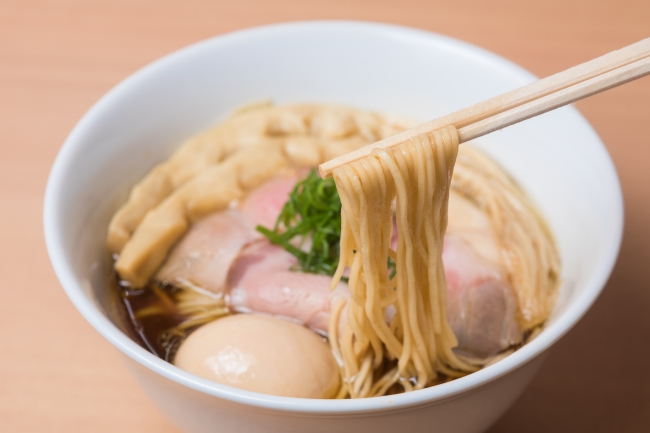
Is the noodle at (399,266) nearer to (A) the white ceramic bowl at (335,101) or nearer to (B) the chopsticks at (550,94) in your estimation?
(B) the chopsticks at (550,94)

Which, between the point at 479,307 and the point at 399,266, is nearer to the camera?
the point at 399,266

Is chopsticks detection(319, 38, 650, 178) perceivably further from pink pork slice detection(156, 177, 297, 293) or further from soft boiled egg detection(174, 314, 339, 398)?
pink pork slice detection(156, 177, 297, 293)

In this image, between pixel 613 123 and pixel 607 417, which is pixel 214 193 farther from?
pixel 613 123

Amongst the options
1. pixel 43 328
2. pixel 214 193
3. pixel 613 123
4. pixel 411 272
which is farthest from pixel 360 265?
pixel 613 123

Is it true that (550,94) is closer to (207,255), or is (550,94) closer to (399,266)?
(399,266)

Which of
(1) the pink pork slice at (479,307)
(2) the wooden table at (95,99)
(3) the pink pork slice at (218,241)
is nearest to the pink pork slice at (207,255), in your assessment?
(3) the pink pork slice at (218,241)

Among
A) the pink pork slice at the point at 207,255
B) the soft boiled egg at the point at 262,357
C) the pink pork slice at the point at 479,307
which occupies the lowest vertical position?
the soft boiled egg at the point at 262,357

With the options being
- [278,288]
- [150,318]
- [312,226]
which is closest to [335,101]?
[312,226]
